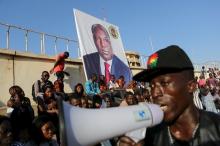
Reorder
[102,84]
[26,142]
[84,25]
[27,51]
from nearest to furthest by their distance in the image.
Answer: [26,142], [102,84], [27,51], [84,25]

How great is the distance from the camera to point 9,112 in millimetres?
6238

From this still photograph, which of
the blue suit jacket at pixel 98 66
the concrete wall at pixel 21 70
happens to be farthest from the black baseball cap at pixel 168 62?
the blue suit jacket at pixel 98 66

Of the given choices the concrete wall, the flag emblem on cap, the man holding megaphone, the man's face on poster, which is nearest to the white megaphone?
the man holding megaphone

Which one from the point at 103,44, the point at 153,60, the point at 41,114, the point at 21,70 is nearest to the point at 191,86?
the point at 153,60

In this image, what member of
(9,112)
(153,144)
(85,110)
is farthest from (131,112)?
(9,112)

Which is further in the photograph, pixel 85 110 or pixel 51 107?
pixel 51 107

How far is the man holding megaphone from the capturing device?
231 centimetres

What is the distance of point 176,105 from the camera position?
2.34 m

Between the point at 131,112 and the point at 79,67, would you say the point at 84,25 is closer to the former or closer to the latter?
the point at 79,67

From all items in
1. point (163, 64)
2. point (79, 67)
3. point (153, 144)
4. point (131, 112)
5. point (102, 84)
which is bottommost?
point (153, 144)

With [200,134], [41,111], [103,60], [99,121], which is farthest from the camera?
[103,60]

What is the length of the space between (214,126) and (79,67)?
12335 mm

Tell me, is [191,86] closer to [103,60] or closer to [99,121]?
[99,121]

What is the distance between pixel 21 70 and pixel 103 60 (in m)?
3.30
